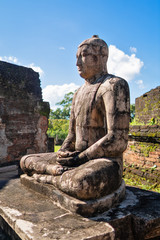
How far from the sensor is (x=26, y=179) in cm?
279

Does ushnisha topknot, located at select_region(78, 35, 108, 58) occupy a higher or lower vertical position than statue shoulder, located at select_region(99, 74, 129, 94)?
higher

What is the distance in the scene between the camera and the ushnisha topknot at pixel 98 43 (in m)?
2.57

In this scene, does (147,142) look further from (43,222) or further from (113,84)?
(43,222)

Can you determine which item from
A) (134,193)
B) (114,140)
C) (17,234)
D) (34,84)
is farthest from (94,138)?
(34,84)

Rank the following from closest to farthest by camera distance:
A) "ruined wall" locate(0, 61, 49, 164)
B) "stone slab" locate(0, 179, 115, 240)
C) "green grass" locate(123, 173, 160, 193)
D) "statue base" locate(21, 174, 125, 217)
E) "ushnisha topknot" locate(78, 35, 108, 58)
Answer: "stone slab" locate(0, 179, 115, 240), "statue base" locate(21, 174, 125, 217), "ushnisha topknot" locate(78, 35, 108, 58), "green grass" locate(123, 173, 160, 193), "ruined wall" locate(0, 61, 49, 164)

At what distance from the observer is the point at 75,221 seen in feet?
5.92

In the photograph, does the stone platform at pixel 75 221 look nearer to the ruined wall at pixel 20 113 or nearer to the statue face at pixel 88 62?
the statue face at pixel 88 62

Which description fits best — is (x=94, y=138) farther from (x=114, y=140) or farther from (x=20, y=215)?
(x=20, y=215)

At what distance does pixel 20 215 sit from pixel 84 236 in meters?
0.68

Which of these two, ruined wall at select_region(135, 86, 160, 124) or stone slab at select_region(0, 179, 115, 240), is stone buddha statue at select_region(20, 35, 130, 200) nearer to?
stone slab at select_region(0, 179, 115, 240)

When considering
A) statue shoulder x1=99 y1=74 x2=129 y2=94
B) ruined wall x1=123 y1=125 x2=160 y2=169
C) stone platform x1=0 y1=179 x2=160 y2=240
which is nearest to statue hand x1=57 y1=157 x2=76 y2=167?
stone platform x1=0 y1=179 x2=160 y2=240

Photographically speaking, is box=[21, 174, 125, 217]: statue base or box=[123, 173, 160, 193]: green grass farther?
box=[123, 173, 160, 193]: green grass

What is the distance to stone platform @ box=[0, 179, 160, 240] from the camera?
1637 mm

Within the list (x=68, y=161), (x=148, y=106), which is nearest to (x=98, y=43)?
(x=68, y=161)
